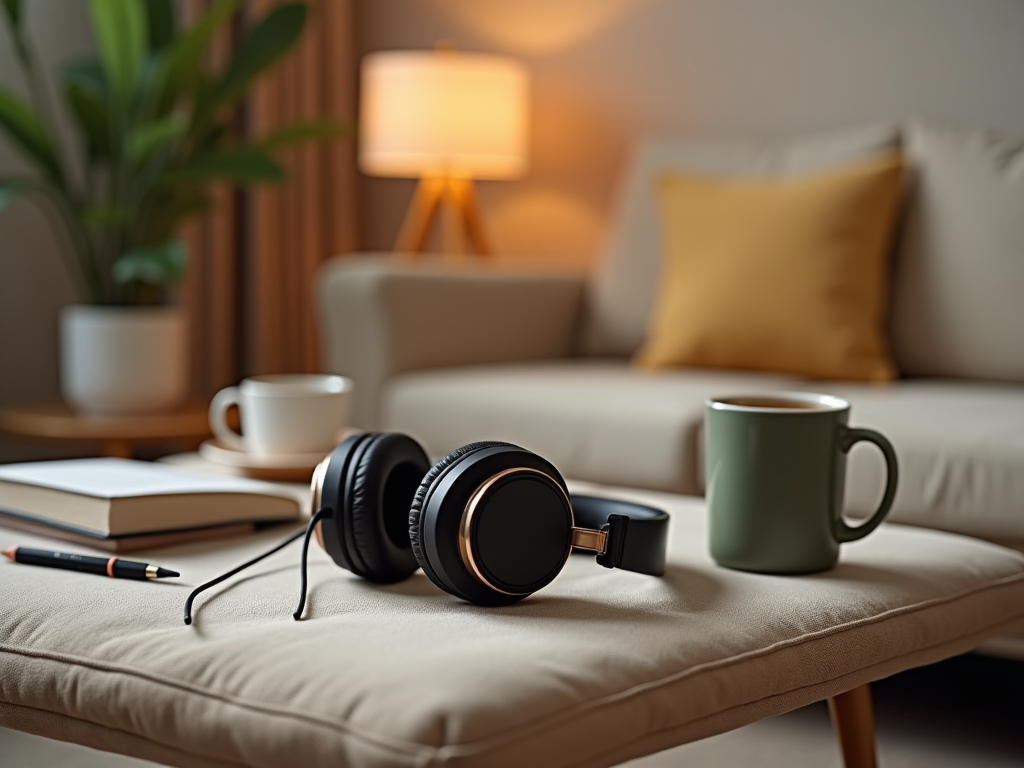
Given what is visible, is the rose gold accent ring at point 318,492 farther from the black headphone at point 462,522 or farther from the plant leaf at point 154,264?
the plant leaf at point 154,264

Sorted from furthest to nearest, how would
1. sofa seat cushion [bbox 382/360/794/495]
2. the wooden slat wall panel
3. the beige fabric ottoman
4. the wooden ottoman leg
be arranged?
the wooden slat wall panel < sofa seat cushion [bbox 382/360/794/495] < the wooden ottoman leg < the beige fabric ottoman

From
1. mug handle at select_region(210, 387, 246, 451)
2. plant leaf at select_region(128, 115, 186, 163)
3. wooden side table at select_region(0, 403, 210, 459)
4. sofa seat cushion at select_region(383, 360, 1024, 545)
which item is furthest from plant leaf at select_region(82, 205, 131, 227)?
mug handle at select_region(210, 387, 246, 451)

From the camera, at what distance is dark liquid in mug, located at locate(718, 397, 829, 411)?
3.48 ft

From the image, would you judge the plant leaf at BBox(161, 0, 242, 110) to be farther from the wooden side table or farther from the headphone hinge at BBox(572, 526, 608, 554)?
the headphone hinge at BBox(572, 526, 608, 554)

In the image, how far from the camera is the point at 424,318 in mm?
2482

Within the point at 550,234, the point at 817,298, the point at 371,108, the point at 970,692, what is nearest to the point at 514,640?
the point at 970,692

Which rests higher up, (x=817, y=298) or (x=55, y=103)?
(x=55, y=103)

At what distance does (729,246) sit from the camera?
2.38m

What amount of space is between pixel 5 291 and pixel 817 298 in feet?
6.65

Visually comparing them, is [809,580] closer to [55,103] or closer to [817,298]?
[817,298]

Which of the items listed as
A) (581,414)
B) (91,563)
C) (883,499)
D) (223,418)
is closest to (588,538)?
(883,499)

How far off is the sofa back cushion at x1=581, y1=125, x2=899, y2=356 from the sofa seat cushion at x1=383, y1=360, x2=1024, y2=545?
0.19 metres

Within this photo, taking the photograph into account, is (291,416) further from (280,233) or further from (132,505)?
(280,233)

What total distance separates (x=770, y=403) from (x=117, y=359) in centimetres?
181
